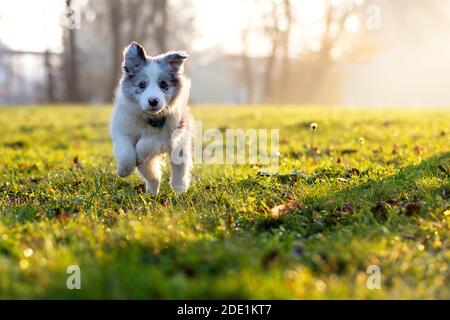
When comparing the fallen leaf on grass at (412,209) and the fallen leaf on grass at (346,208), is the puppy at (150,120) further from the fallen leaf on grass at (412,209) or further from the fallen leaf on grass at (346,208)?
the fallen leaf on grass at (412,209)

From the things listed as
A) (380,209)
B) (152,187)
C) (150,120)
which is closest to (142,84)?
(150,120)

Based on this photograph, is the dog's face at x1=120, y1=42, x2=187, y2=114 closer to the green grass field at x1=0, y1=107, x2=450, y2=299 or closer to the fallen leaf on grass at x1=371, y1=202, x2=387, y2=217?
the green grass field at x1=0, y1=107, x2=450, y2=299

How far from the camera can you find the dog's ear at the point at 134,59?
579cm

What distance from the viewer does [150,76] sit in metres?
5.72

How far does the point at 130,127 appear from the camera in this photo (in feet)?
18.7

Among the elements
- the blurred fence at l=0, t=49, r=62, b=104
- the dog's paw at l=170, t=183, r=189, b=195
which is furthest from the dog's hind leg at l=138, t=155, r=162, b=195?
the blurred fence at l=0, t=49, r=62, b=104

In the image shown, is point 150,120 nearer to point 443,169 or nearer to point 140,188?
point 140,188

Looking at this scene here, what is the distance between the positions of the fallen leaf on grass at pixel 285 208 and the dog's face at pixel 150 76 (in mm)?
1721

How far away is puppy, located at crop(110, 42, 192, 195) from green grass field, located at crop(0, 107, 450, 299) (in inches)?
10.4

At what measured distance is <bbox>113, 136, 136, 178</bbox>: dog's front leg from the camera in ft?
18.1

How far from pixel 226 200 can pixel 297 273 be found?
1.92 m

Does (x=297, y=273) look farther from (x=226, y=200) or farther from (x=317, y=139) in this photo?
(x=317, y=139)

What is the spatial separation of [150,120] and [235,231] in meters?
2.10

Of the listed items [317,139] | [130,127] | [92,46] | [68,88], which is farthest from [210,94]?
[130,127]
